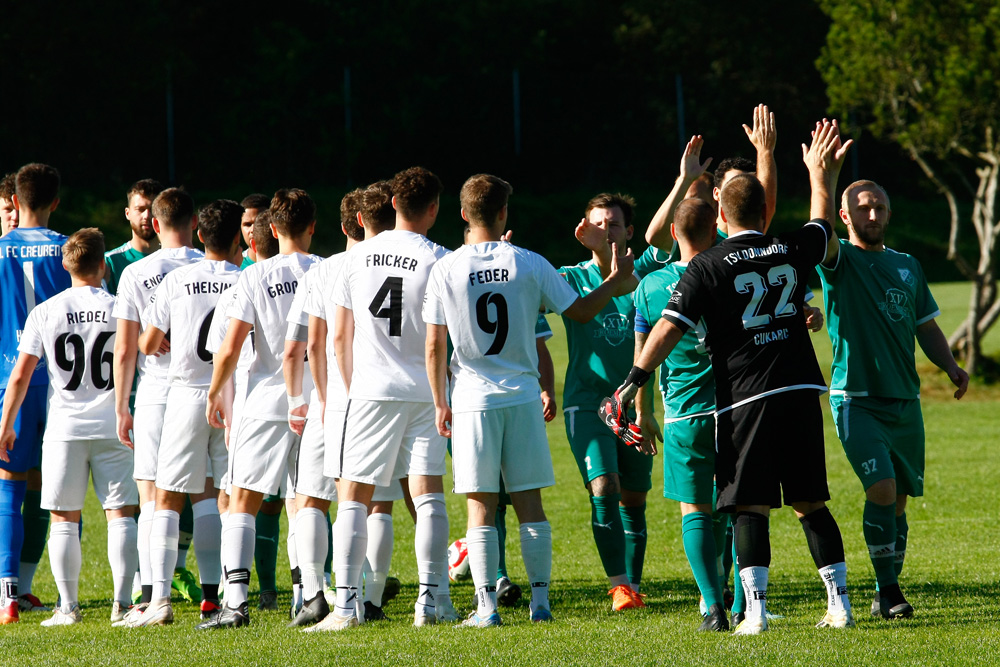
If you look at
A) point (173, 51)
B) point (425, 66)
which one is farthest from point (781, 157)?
point (173, 51)

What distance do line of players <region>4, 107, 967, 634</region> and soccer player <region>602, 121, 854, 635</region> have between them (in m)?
0.02

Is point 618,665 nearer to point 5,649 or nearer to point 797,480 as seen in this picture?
point 797,480

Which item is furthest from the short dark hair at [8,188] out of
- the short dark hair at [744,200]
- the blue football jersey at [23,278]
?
the short dark hair at [744,200]

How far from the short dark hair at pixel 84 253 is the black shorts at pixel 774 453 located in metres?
3.91

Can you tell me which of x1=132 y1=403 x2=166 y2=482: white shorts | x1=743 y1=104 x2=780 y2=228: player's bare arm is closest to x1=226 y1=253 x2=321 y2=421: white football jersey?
x1=132 y1=403 x2=166 y2=482: white shorts

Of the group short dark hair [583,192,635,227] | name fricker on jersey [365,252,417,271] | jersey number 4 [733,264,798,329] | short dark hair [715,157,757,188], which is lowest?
jersey number 4 [733,264,798,329]

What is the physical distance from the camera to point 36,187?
24.7 feet

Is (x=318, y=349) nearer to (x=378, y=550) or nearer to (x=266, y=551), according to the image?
(x=378, y=550)

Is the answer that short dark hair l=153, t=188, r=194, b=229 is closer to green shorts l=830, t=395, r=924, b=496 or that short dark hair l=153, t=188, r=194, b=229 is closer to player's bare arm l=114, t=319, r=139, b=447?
player's bare arm l=114, t=319, r=139, b=447

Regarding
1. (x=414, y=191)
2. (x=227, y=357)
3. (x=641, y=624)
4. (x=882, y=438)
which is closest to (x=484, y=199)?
(x=414, y=191)

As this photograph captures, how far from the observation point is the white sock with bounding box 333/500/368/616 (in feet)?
19.4

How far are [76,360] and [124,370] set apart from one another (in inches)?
15.5

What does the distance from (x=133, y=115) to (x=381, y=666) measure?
3256cm

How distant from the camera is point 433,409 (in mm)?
6168
